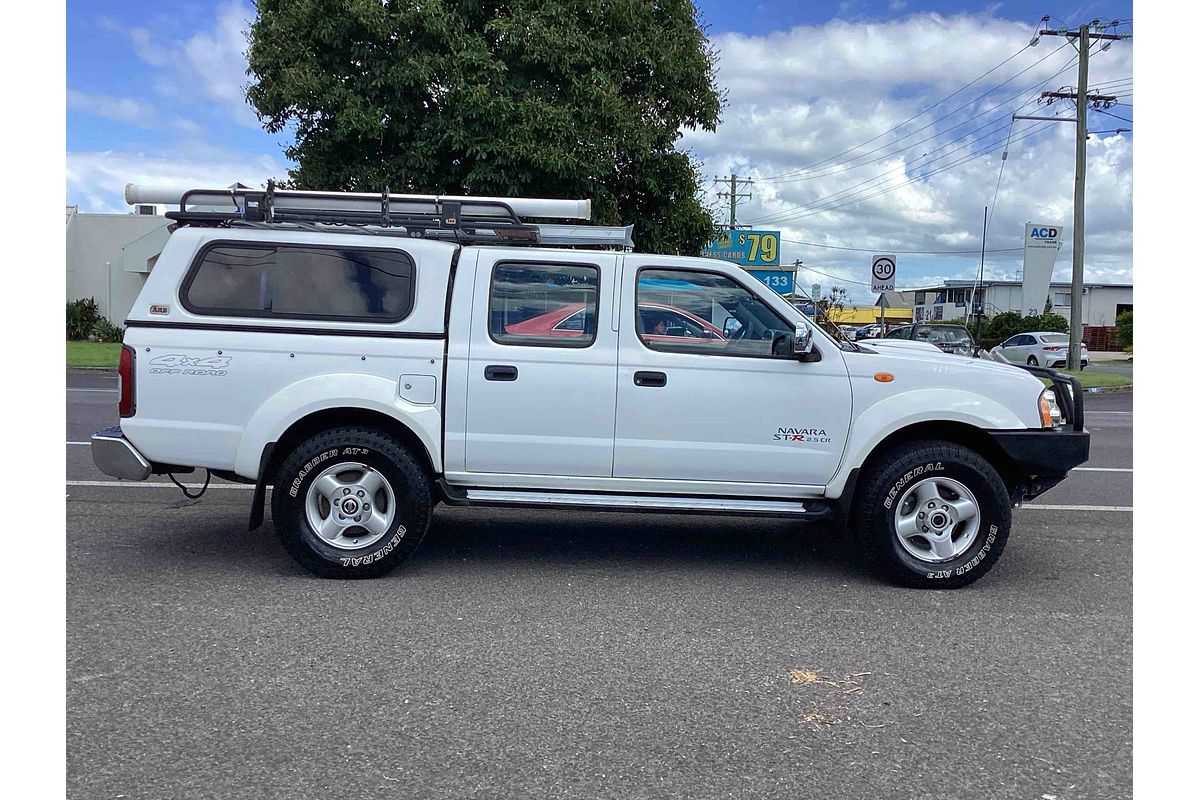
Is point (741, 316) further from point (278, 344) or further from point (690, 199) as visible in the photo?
point (690, 199)

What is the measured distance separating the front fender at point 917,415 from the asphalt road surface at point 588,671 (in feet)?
2.84

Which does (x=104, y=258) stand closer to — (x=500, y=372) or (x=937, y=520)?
(x=500, y=372)

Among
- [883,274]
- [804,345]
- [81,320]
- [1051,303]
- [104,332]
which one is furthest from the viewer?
[1051,303]

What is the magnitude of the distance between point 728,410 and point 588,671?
6.34ft

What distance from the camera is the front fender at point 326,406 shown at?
5.49m

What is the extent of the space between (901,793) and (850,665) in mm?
1136

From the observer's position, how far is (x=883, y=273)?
1920 cm

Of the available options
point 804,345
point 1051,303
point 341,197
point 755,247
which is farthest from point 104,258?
point 1051,303

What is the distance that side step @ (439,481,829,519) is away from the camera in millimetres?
5598

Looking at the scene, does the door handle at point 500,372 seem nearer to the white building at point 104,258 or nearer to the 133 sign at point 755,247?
the white building at point 104,258

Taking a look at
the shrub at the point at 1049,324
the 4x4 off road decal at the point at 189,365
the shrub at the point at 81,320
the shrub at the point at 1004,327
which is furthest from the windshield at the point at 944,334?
the shrub at the point at 1004,327

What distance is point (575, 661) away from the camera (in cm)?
434

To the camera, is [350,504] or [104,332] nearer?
[350,504]

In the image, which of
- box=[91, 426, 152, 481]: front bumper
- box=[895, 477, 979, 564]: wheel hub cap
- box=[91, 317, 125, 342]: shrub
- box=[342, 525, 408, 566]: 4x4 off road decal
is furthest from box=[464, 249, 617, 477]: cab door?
box=[91, 317, 125, 342]: shrub
